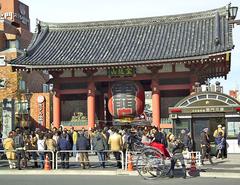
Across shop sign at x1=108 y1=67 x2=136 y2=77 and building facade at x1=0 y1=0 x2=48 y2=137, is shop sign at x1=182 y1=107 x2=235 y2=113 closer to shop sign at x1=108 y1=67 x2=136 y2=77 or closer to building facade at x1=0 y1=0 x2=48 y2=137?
shop sign at x1=108 y1=67 x2=136 y2=77

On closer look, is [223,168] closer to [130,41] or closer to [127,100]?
[127,100]

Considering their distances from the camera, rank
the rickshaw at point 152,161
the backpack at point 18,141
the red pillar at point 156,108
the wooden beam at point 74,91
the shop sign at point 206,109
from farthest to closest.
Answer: the wooden beam at point 74,91
the red pillar at point 156,108
the shop sign at point 206,109
the backpack at point 18,141
the rickshaw at point 152,161

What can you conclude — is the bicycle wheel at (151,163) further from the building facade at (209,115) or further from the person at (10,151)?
the building facade at (209,115)

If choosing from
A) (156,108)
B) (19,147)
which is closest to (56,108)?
(156,108)

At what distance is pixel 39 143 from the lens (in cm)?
1939

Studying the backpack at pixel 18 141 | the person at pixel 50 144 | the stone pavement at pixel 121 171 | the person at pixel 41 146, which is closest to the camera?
the stone pavement at pixel 121 171

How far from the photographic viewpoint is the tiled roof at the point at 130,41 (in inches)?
1057

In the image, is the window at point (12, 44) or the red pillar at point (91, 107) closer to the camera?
the red pillar at point (91, 107)

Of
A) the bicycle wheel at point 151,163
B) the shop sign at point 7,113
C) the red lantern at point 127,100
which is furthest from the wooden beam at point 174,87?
the bicycle wheel at point 151,163

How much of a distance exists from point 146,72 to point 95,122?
4856mm

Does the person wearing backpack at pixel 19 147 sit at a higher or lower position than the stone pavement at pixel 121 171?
higher

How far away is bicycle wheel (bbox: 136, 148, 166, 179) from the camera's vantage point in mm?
15234

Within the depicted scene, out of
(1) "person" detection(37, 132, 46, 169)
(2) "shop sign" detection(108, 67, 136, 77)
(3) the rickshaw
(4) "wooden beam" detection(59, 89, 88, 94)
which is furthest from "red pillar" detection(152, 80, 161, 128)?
(3) the rickshaw

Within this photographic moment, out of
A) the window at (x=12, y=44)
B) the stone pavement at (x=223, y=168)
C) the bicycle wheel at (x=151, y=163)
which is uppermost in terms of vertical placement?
the window at (x=12, y=44)
